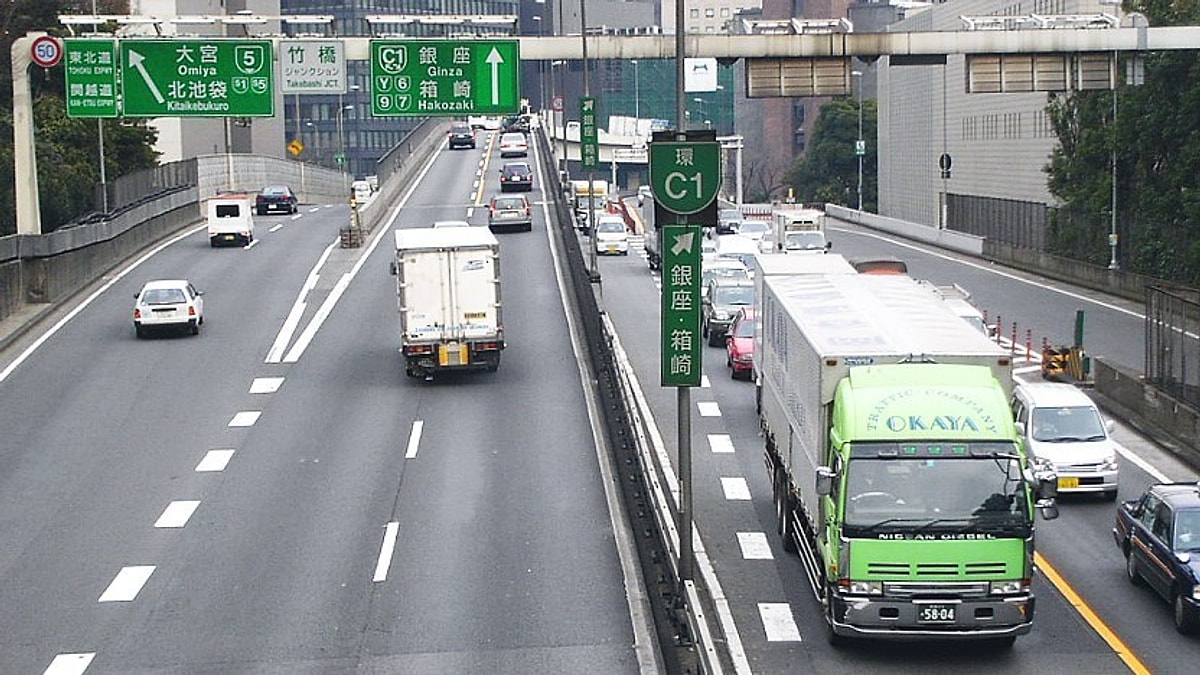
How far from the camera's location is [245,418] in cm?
3428

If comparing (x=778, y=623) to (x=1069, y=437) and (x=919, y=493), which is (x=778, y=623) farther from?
(x=1069, y=437)

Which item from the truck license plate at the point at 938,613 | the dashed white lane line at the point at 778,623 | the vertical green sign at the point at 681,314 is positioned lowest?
the dashed white lane line at the point at 778,623

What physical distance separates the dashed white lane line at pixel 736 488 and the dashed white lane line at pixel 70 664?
11.5 metres

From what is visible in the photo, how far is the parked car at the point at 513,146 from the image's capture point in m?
113

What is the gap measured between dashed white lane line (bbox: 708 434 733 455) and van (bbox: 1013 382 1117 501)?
213 inches

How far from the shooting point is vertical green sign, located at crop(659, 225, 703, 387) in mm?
19891

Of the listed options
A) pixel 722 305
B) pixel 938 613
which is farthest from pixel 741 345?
pixel 938 613

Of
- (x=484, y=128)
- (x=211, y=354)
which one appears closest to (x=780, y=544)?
(x=211, y=354)

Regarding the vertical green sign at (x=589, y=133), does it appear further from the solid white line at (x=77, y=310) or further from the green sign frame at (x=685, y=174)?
the green sign frame at (x=685, y=174)

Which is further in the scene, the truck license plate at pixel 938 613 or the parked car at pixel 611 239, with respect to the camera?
the parked car at pixel 611 239

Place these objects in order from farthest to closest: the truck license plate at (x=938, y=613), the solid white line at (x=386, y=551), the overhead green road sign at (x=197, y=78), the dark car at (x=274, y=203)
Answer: the dark car at (x=274, y=203)
the overhead green road sign at (x=197, y=78)
the solid white line at (x=386, y=551)
the truck license plate at (x=938, y=613)

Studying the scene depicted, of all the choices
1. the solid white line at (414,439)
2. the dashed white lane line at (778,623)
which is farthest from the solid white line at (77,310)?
the dashed white lane line at (778,623)

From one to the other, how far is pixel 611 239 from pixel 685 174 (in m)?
51.7

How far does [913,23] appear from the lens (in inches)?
4537
